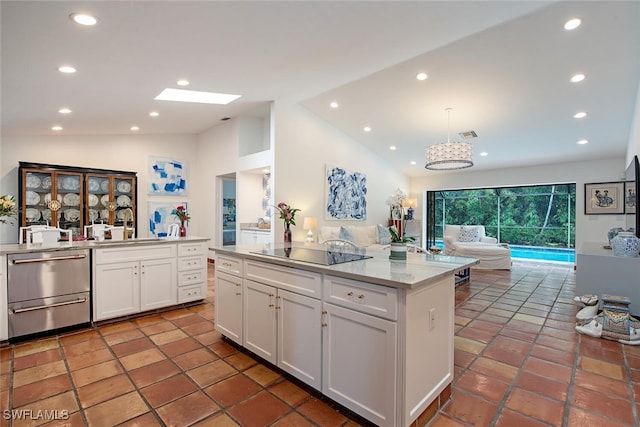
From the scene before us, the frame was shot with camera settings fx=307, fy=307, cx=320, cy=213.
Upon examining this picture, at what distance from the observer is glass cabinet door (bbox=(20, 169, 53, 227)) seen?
4828 mm

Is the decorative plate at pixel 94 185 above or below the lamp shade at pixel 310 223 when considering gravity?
above

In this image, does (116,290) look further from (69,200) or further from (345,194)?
(345,194)

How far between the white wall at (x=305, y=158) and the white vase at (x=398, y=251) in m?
3.25

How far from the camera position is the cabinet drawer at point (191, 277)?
12.7 feet

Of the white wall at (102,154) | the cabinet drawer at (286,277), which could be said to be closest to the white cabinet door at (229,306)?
the cabinet drawer at (286,277)

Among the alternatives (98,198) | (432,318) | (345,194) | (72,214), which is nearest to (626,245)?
(432,318)

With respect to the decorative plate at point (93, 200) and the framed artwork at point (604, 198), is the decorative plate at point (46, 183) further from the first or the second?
the framed artwork at point (604, 198)

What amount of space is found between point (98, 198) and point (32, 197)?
0.90 meters

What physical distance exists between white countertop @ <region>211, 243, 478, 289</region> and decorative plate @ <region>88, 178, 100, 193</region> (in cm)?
462

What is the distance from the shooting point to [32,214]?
492cm

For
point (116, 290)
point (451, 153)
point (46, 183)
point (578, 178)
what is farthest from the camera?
point (578, 178)

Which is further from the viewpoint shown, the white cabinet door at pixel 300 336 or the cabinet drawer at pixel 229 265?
the cabinet drawer at pixel 229 265

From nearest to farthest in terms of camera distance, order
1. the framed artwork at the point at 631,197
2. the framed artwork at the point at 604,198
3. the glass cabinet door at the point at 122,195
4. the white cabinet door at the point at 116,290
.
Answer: the white cabinet door at the point at 116,290 < the framed artwork at the point at 631,197 < the glass cabinet door at the point at 122,195 < the framed artwork at the point at 604,198

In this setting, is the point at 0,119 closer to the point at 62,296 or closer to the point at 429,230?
the point at 62,296
